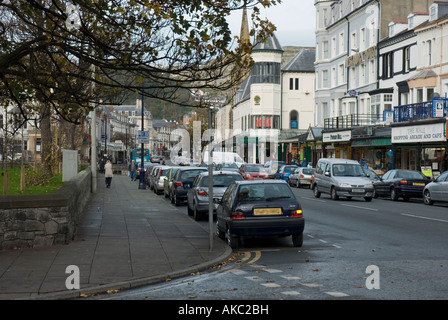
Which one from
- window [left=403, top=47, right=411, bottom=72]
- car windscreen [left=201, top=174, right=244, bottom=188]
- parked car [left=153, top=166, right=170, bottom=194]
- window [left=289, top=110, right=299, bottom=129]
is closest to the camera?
car windscreen [left=201, top=174, right=244, bottom=188]

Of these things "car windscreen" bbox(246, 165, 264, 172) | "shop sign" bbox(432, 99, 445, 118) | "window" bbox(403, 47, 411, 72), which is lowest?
"car windscreen" bbox(246, 165, 264, 172)

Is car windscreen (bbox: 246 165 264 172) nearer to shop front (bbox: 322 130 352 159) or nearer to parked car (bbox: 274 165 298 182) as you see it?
parked car (bbox: 274 165 298 182)

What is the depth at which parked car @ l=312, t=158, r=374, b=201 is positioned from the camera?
101ft

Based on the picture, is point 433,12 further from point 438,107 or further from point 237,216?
point 237,216

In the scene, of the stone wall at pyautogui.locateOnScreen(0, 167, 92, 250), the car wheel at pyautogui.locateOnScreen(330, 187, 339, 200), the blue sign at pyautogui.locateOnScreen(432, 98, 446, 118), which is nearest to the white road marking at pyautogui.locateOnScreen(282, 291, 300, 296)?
the stone wall at pyautogui.locateOnScreen(0, 167, 92, 250)

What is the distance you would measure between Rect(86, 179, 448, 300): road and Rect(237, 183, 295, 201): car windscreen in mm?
1140

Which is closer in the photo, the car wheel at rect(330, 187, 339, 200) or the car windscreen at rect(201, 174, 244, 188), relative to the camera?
the car windscreen at rect(201, 174, 244, 188)

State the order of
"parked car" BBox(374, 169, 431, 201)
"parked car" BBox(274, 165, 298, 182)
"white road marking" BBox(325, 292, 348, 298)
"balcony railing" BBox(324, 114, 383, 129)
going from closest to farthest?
"white road marking" BBox(325, 292, 348, 298) < "parked car" BBox(374, 169, 431, 201) < "balcony railing" BBox(324, 114, 383, 129) < "parked car" BBox(274, 165, 298, 182)

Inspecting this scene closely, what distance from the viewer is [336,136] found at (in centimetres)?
5722

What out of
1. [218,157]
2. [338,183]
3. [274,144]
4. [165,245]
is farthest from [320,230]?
[274,144]

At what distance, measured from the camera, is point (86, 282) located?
10172 millimetres

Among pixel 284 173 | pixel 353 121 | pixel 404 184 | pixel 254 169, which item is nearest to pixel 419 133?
pixel 404 184
